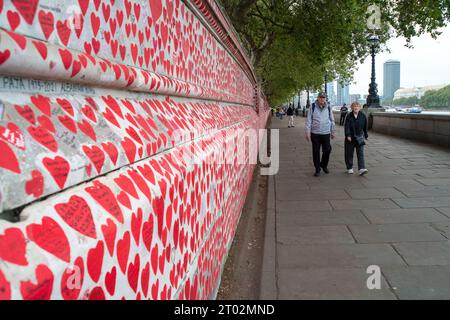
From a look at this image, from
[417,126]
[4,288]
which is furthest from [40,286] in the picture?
[417,126]

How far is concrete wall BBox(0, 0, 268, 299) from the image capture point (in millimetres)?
871

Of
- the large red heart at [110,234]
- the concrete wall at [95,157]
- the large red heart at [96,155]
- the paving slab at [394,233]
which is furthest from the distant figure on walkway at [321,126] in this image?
the large red heart at [110,234]

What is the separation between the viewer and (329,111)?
885cm

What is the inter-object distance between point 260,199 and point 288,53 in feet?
57.4

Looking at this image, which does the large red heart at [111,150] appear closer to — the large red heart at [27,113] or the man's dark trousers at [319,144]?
the large red heart at [27,113]

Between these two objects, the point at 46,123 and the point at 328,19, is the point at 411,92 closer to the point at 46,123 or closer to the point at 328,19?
the point at 328,19

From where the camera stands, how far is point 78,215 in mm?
1011

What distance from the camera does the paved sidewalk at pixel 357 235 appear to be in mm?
3279

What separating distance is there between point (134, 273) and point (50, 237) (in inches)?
17.5

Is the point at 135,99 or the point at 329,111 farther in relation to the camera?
the point at 329,111

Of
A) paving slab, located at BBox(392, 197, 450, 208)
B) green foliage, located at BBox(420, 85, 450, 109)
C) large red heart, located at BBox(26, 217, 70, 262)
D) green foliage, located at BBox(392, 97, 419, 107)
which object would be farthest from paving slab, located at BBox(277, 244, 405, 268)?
green foliage, located at BBox(392, 97, 419, 107)
